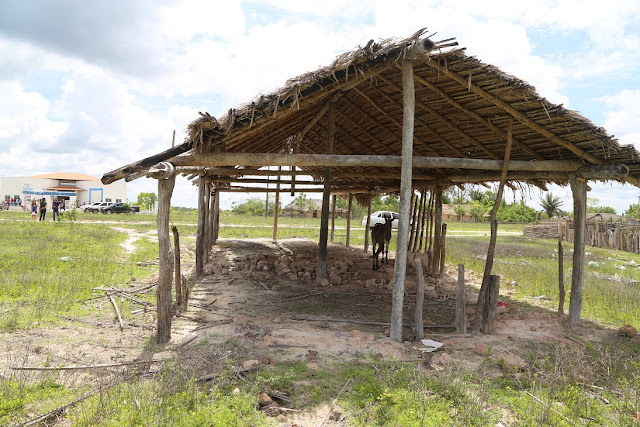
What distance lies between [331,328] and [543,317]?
4.04 meters

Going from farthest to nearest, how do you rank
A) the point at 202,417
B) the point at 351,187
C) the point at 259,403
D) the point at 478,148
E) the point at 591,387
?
the point at 351,187, the point at 478,148, the point at 591,387, the point at 259,403, the point at 202,417

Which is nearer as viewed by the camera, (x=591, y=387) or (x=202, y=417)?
(x=202, y=417)

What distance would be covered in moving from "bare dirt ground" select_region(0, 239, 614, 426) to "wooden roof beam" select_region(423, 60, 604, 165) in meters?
2.97

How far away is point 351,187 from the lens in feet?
51.6

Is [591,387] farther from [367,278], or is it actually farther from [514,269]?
[514,269]

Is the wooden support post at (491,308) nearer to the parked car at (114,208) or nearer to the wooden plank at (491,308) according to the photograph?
the wooden plank at (491,308)

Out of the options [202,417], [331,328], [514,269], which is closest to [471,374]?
[331,328]

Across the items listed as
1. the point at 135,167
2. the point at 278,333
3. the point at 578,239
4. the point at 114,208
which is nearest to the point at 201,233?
the point at 135,167

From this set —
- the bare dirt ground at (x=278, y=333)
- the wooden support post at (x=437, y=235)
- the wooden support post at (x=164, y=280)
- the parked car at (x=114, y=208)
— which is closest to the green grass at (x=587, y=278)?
the bare dirt ground at (x=278, y=333)

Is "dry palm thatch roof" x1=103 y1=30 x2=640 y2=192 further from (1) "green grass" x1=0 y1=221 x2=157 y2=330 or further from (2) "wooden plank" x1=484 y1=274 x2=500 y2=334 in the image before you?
(1) "green grass" x1=0 y1=221 x2=157 y2=330

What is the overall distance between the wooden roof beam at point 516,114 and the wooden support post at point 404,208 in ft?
1.28

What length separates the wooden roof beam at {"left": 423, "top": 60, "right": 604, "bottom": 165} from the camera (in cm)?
588

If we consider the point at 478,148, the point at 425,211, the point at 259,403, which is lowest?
the point at 259,403

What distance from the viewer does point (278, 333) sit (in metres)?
5.77
